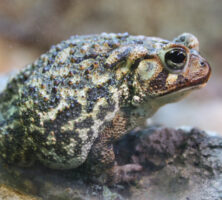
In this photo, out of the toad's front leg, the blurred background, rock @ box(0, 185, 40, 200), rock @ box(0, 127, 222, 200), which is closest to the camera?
rock @ box(0, 185, 40, 200)

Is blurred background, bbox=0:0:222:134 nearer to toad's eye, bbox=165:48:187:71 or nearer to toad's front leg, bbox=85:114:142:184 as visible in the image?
toad's front leg, bbox=85:114:142:184

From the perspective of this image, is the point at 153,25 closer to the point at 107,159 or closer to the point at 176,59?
the point at 176,59

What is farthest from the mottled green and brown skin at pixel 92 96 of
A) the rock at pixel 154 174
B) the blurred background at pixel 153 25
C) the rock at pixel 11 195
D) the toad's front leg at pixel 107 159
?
the blurred background at pixel 153 25

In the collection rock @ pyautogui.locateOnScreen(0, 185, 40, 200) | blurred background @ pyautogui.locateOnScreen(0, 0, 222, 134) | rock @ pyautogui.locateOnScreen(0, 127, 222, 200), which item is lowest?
rock @ pyautogui.locateOnScreen(0, 185, 40, 200)

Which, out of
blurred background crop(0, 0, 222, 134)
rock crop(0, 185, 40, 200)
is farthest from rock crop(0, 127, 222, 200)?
blurred background crop(0, 0, 222, 134)

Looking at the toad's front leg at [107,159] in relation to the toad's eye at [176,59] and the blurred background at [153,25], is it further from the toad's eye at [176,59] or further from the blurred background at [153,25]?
the blurred background at [153,25]

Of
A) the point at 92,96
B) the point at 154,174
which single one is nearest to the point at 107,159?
the point at 154,174

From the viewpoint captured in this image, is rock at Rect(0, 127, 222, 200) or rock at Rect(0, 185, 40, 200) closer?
Result: rock at Rect(0, 185, 40, 200)

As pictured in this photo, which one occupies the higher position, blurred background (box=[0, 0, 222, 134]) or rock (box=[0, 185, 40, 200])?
blurred background (box=[0, 0, 222, 134])

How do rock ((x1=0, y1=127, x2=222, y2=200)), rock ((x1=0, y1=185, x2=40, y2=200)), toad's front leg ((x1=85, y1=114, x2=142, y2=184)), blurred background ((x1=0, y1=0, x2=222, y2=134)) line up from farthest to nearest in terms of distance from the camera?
blurred background ((x1=0, y1=0, x2=222, y2=134)) < toad's front leg ((x1=85, y1=114, x2=142, y2=184)) < rock ((x1=0, y1=127, x2=222, y2=200)) < rock ((x1=0, y1=185, x2=40, y2=200))
